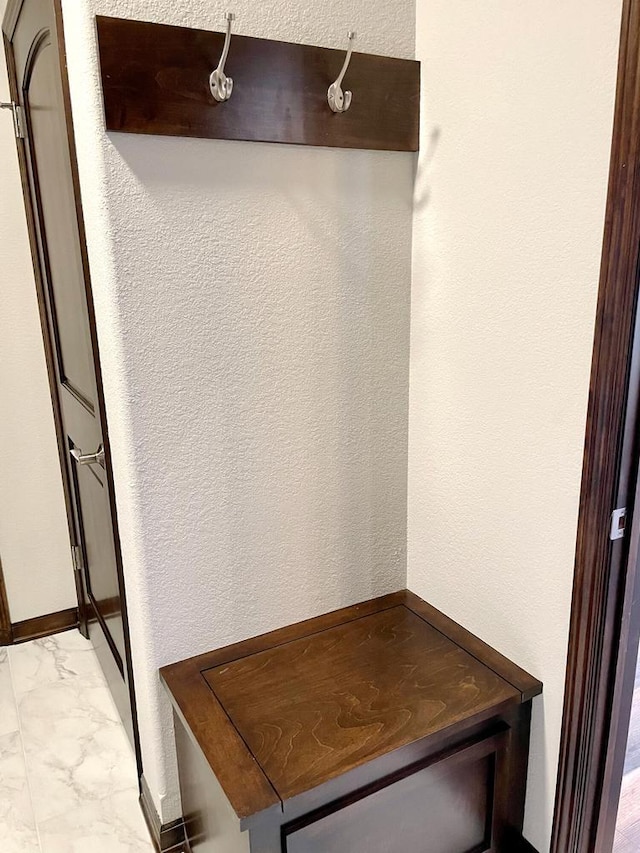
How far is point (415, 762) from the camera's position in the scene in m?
1.27

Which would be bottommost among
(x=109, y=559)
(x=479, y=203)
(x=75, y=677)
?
(x=75, y=677)

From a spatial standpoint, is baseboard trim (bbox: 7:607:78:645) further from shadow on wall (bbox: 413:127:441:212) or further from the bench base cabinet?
shadow on wall (bbox: 413:127:441:212)

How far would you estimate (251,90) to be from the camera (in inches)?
49.9

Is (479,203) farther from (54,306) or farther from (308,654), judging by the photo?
(54,306)

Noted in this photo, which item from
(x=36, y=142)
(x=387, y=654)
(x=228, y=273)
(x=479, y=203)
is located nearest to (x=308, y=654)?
(x=387, y=654)

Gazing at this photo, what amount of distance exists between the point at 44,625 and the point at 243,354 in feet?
5.11

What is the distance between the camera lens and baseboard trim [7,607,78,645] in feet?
7.67

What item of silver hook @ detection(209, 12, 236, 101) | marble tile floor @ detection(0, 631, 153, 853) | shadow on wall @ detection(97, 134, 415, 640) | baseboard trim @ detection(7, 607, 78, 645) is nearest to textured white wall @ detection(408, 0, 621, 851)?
shadow on wall @ detection(97, 134, 415, 640)

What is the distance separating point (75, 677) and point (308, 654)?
1068 millimetres

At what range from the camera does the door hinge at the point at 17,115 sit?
1848 millimetres

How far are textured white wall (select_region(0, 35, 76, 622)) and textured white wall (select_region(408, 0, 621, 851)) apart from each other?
1.26 meters

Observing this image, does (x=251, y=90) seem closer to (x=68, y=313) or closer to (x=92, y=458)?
(x=68, y=313)

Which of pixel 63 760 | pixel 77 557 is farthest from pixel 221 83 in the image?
pixel 63 760

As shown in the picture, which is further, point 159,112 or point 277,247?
point 277,247
